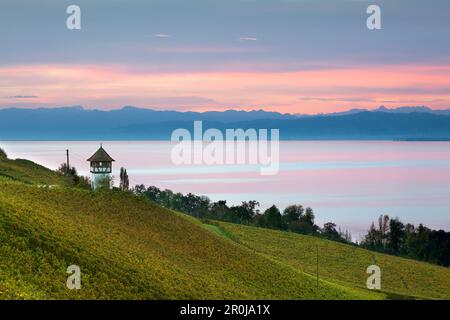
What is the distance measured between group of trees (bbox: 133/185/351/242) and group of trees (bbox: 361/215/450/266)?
5.65m

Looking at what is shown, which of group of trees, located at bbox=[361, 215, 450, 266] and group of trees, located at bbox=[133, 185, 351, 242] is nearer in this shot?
group of trees, located at bbox=[361, 215, 450, 266]

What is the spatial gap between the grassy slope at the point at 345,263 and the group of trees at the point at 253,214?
64.7 ft

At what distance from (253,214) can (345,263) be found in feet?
158

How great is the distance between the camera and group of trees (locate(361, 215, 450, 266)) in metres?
96.1

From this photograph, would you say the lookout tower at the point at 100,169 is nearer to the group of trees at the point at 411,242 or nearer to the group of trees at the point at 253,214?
the group of trees at the point at 253,214

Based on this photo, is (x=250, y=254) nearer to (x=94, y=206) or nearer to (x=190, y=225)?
(x=190, y=225)

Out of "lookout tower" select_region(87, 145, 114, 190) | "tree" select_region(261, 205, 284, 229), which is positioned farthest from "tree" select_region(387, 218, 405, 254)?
"lookout tower" select_region(87, 145, 114, 190)

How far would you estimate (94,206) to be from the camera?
47.6m

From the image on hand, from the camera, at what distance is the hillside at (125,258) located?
92.3ft

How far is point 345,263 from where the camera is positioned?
69750 mm

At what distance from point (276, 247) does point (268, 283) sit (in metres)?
31.2

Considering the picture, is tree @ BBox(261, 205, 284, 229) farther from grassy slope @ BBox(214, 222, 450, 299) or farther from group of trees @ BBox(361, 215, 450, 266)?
grassy slope @ BBox(214, 222, 450, 299)
